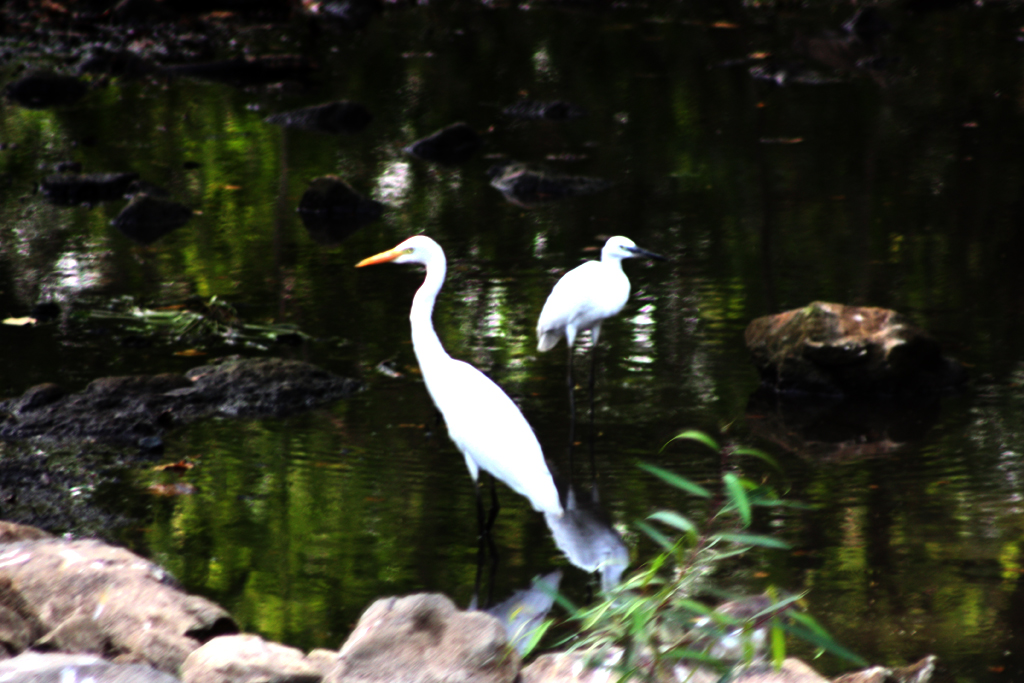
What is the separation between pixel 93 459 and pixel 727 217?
20.7ft

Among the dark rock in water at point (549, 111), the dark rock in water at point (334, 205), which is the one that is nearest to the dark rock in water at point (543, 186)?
the dark rock in water at point (334, 205)

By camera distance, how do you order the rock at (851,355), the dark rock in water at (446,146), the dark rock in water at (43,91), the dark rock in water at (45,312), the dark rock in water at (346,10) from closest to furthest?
1. the rock at (851,355)
2. the dark rock in water at (45,312)
3. the dark rock in water at (446,146)
4. the dark rock in water at (43,91)
5. the dark rock in water at (346,10)

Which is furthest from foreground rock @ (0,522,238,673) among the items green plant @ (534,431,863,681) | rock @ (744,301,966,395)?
rock @ (744,301,966,395)

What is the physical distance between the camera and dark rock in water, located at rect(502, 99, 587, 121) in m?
15.1

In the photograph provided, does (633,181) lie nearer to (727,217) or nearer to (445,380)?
(727,217)

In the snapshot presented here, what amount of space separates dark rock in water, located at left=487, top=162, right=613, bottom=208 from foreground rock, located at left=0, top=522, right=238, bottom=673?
25.3 ft

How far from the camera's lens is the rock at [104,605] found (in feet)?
12.4

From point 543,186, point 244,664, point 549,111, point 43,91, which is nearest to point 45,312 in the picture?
point 543,186

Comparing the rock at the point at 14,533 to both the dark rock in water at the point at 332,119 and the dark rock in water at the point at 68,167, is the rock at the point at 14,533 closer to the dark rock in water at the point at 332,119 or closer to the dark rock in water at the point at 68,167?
the dark rock in water at the point at 68,167

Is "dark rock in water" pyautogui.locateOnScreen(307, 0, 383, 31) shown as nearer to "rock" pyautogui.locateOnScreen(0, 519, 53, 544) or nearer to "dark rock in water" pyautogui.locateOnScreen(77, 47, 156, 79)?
"dark rock in water" pyautogui.locateOnScreen(77, 47, 156, 79)

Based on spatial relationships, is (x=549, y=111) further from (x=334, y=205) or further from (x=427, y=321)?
(x=427, y=321)

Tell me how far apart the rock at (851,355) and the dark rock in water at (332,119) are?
31.4ft

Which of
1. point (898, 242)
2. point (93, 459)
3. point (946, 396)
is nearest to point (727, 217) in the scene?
point (898, 242)

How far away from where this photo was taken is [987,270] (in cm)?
845
